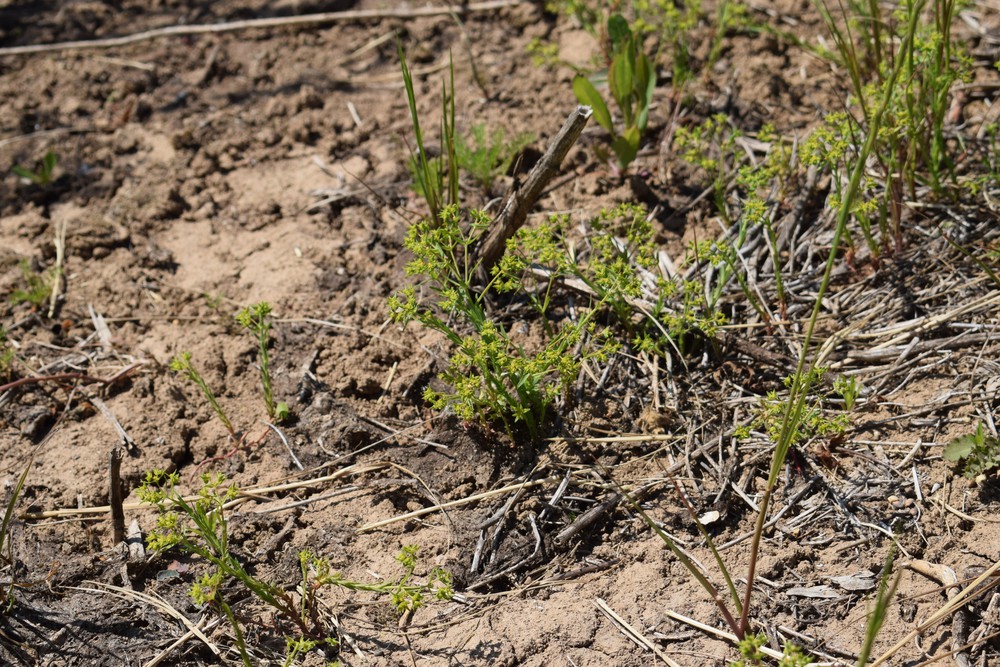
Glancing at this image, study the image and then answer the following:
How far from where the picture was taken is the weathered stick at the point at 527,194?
2895 millimetres

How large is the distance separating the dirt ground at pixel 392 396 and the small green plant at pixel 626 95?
0.18m

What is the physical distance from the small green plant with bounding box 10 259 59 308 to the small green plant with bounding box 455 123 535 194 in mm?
1857

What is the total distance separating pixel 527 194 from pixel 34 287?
85.5 inches

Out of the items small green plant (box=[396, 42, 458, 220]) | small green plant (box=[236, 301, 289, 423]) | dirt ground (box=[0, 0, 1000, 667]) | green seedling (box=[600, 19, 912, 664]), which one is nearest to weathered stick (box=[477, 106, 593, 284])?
small green plant (box=[396, 42, 458, 220])

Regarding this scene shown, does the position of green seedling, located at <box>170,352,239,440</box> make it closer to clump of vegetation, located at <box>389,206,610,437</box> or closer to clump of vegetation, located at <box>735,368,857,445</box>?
clump of vegetation, located at <box>389,206,610,437</box>

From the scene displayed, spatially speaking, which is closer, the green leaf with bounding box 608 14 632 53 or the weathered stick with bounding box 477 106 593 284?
the weathered stick with bounding box 477 106 593 284

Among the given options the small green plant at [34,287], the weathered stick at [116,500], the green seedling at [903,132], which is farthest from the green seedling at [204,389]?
the green seedling at [903,132]

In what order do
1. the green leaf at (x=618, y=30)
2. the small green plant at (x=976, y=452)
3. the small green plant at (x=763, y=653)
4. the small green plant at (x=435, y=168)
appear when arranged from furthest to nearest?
the green leaf at (x=618, y=30), the small green plant at (x=435, y=168), the small green plant at (x=976, y=452), the small green plant at (x=763, y=653)

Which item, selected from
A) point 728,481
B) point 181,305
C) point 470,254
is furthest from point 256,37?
point 728,481

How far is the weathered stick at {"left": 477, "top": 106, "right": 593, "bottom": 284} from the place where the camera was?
9.50 feet

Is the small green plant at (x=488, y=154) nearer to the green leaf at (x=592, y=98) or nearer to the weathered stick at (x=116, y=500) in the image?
the green leaf at (x=592, y=98)

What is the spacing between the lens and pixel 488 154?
3572 mm

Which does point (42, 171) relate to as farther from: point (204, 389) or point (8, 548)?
point (8, 548)

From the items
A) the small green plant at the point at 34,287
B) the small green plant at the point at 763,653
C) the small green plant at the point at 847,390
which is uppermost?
the small green plant at the point at 34,287
